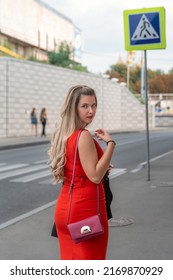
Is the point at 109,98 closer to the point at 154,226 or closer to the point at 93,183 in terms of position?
the point at 154,226

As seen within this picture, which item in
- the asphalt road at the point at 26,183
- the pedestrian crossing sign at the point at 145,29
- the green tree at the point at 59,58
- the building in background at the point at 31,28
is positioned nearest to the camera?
the asphalt road at the point at 26,183

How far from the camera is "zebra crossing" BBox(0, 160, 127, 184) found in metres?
13.1

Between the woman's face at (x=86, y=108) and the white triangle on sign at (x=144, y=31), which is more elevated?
the white triangle on sign at (x=144, y=31)

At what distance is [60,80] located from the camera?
4272 cm

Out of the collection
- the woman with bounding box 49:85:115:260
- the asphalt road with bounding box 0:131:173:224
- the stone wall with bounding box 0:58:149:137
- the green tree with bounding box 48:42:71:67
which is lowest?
the asphalt road with bounding box 0:131:173:224

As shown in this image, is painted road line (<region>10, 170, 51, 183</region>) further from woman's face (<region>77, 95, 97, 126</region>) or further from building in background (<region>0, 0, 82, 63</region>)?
building in background (<region>0, 0, 82, 63</region>)

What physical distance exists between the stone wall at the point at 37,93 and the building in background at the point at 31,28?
1271cm

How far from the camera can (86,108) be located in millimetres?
3527

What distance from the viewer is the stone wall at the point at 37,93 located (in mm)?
34406

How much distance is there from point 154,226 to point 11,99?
92.8 feet

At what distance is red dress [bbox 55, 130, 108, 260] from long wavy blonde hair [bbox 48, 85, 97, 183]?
37 millimetres

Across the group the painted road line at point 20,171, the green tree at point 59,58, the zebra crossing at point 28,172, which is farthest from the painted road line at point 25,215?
the green tree at point 59,58

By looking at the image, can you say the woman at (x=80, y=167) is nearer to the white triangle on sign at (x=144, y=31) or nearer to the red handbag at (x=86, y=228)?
the red handbag at (x=86, y=228)

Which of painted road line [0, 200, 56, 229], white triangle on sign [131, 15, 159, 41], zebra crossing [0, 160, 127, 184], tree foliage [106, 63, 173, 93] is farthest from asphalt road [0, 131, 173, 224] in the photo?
tree foliage [106, 63, 173, 93]
